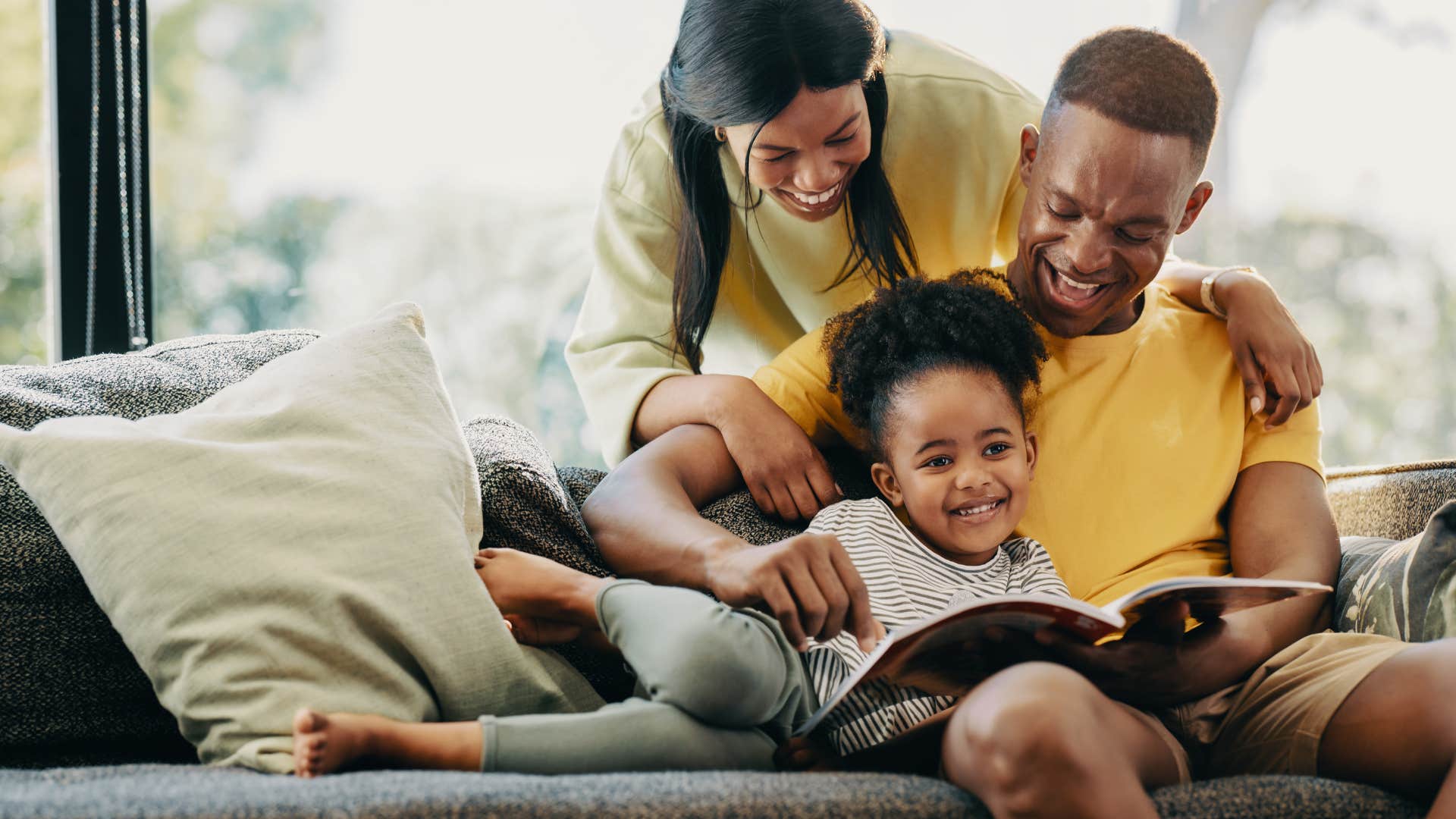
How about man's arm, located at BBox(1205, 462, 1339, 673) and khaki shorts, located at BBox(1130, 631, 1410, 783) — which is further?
man's arm, located at BBox(1205, 462, 1339, 673)

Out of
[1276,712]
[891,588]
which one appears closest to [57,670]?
[891,588]

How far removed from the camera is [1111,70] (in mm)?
1482

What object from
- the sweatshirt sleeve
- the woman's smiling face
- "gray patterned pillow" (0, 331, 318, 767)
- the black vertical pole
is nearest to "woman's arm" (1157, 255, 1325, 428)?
the woman's smiling face

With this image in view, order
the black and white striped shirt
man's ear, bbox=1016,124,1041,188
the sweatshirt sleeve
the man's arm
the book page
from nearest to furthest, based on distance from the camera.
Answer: the book page, the black and white striped shirt, the man's arm, man's ear, bbox=1016,124,1041,188, the sweatshirt sleeve

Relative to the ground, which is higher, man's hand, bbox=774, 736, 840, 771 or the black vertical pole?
the black vertical pole

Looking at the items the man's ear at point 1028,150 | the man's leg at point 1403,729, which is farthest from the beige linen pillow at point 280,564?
the man's ear at point 1028,150

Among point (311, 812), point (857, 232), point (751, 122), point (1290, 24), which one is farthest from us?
point (1290, 24)

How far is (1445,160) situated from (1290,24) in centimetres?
57

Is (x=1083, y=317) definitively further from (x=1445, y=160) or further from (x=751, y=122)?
(x=1445, y=160)

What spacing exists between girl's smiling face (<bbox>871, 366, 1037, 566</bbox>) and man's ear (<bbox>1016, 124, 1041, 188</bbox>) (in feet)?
1.10

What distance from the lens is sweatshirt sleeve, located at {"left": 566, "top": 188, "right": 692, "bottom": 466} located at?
1.72 m

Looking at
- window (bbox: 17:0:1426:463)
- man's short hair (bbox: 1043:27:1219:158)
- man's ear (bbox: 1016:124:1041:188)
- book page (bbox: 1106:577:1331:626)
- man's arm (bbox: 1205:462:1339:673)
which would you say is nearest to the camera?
book page (bbox: 1106:577:1331:626)

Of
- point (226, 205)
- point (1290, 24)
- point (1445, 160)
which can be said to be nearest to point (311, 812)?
point (226, 205)

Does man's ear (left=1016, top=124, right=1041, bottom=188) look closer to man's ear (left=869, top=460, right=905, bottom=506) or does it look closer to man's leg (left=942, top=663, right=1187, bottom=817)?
man's ear (left=869, top=460, right=905, bottom=506)
